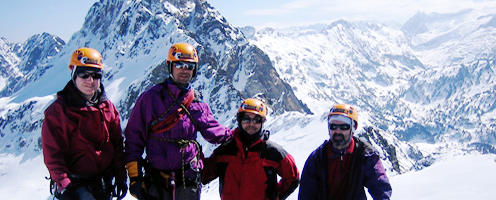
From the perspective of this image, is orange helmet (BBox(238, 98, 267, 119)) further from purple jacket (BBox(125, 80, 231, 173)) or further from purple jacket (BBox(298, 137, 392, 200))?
purple jacket (BBox(298, 137, 392, 200))

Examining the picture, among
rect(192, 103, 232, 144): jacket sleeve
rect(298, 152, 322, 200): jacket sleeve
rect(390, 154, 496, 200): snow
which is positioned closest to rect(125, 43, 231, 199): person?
rect(192, 103, 232, 144): jacket sleeve

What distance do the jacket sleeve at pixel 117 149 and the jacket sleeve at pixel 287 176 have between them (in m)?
3.74

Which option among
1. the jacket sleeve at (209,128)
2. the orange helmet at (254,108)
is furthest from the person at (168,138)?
the orange helmet at (254,108)

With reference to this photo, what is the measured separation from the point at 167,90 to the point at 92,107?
1654 millimetres

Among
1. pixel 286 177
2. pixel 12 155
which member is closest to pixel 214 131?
pixel 286 177

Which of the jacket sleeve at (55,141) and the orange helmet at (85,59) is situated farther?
the orange helmet at (85,59)

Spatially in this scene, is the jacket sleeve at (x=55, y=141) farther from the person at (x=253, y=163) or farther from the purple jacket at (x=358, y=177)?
the purple jacket at (x=358, y=177)

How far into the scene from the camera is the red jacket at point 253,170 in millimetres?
9430

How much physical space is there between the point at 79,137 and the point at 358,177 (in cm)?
606

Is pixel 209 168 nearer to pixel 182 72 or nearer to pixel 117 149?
pixel 117 149

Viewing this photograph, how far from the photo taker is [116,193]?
28.7 feet

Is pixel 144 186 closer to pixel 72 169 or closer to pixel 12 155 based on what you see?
pixel 72 169

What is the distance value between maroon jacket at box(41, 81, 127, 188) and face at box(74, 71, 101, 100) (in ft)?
0.43

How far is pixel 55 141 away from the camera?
25.1 feet
